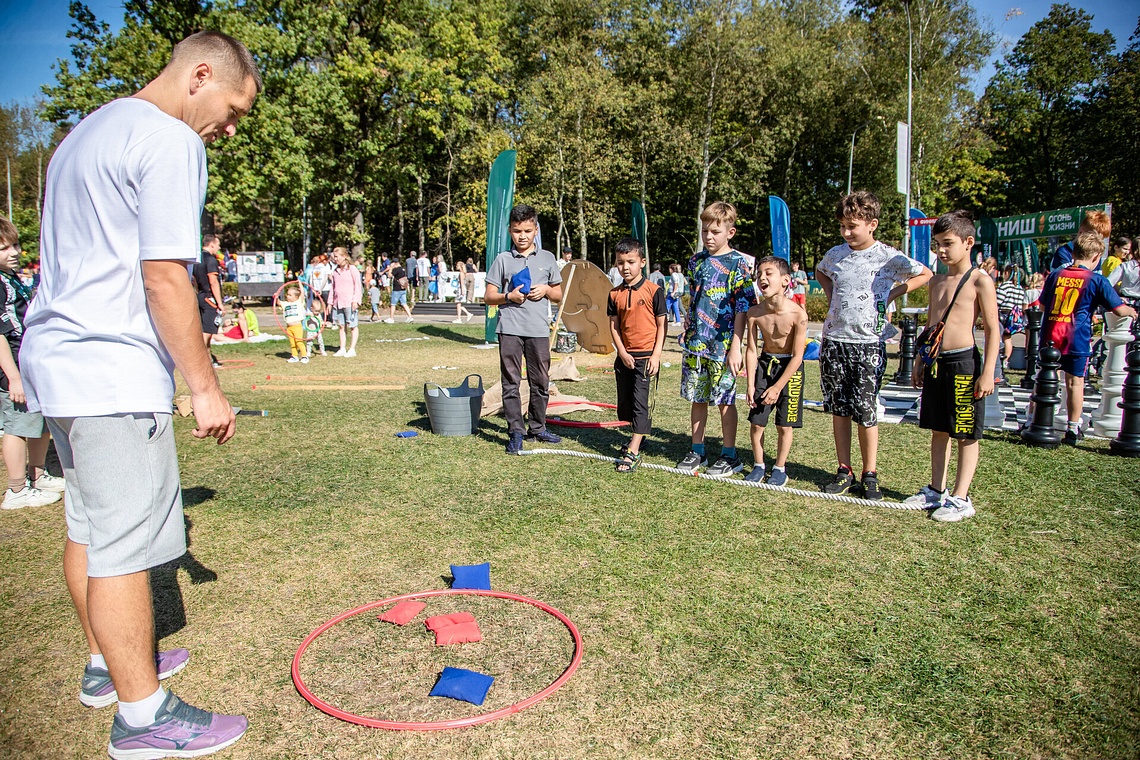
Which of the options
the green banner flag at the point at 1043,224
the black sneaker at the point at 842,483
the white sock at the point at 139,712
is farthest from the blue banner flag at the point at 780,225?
Result: the white sock at the point at 139,712

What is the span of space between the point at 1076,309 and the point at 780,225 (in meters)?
11.0

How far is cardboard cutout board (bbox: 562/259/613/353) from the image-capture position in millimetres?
10742

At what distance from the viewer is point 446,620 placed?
3.35 meters

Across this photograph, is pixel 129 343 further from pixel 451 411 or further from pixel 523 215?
pixel 451 411

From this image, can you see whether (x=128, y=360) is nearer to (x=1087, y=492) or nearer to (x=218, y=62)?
(x=218, y=62)

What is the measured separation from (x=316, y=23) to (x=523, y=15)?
16.5 metres

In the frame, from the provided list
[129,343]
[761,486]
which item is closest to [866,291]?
[761,486]

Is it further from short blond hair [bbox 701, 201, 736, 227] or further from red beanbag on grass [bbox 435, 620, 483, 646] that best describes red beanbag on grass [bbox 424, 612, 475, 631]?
short blond hair [bbox 701, 201, 736, 227]

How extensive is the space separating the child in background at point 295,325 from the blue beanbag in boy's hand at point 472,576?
991 centimetres

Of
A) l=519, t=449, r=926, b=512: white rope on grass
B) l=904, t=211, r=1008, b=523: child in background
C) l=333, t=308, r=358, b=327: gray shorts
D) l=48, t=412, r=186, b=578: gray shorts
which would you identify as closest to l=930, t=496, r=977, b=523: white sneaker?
l=904, t=211, r=1008, b=523: child in background

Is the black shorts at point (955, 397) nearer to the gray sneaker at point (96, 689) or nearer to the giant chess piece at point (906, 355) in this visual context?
the gray sneaker at point (96, 689)

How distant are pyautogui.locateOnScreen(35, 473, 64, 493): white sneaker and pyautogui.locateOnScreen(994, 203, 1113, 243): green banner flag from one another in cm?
2415

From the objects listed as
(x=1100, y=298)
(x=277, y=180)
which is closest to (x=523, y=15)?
(x=277, y=180)

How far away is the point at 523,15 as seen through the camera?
1646 inches
